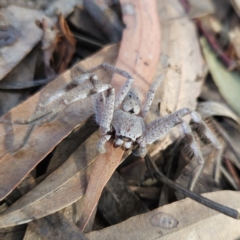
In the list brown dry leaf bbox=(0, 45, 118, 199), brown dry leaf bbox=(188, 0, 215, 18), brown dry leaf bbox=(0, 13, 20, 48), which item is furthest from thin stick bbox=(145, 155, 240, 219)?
brown dry leaf bbox=(188, 0, 215, 18)

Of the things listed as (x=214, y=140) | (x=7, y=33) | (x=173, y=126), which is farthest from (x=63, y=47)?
(x=214, y=140)

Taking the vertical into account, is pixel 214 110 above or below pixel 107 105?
below

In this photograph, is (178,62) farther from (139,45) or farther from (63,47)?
(63,47)

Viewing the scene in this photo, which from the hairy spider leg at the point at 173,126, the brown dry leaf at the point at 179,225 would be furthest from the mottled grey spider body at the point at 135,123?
the brown dry leaf at the point at 179,225

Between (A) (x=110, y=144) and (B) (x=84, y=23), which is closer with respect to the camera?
(A) (x=110, y=144)

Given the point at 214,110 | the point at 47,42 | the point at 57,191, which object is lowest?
the point at 57,191

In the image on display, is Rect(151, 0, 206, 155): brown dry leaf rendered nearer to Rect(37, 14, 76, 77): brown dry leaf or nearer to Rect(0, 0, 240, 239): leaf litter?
Rect(0, 0, 240, 239): leaf litter

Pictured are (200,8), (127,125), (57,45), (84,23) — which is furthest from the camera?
(200,8)
